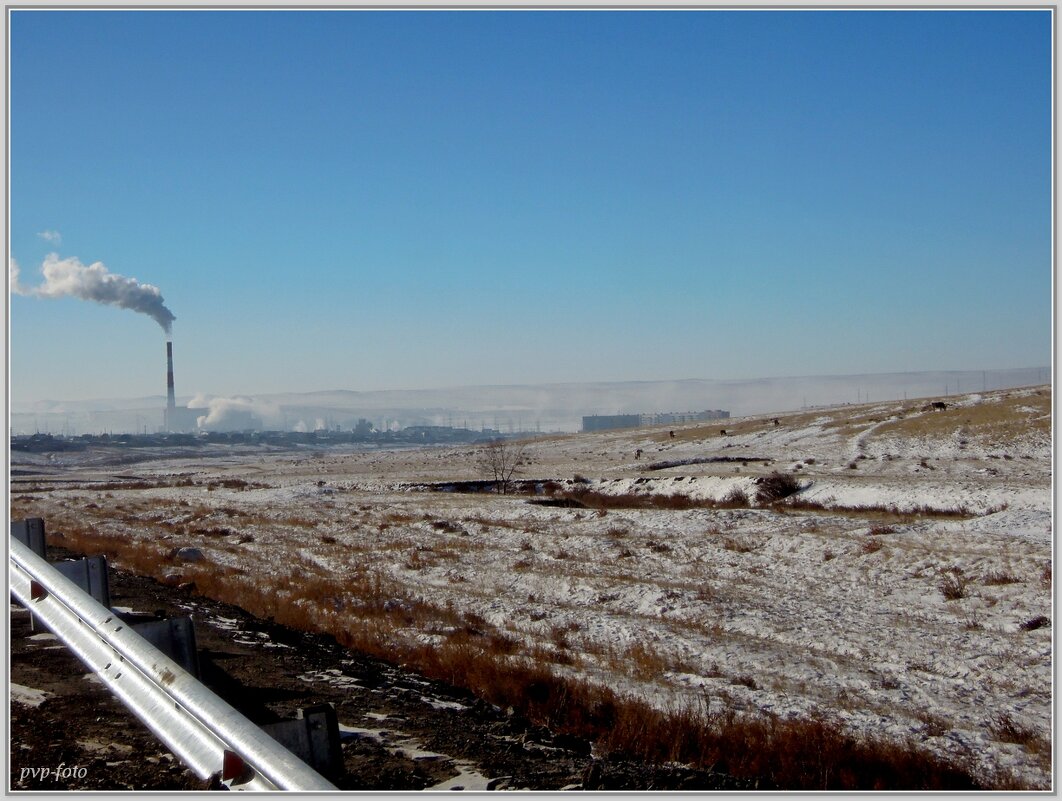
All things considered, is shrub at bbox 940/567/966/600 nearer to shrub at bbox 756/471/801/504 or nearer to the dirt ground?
the dirt ground

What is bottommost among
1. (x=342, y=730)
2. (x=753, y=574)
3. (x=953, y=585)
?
(x=753, y=574)

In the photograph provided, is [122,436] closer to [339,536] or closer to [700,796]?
[339,536]

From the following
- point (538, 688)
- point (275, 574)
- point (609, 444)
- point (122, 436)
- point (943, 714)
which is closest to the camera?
point (538, 688)

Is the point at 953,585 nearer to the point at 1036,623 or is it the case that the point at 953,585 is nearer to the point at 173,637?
the point at 1036,623

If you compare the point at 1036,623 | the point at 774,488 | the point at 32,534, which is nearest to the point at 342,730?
the point at 32,534

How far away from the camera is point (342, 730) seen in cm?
698

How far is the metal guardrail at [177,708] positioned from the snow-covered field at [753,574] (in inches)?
273

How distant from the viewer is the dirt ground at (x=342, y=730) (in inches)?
227

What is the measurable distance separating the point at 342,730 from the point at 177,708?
2.34 meters

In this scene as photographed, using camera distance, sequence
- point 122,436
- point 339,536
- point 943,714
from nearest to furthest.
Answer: point 943,714 < point 339,536 < point 122,436

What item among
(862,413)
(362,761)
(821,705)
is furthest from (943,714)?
(862,413)

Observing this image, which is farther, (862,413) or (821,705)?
(862,413)

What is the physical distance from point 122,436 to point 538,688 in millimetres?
184549

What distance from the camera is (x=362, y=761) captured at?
6.34 m
